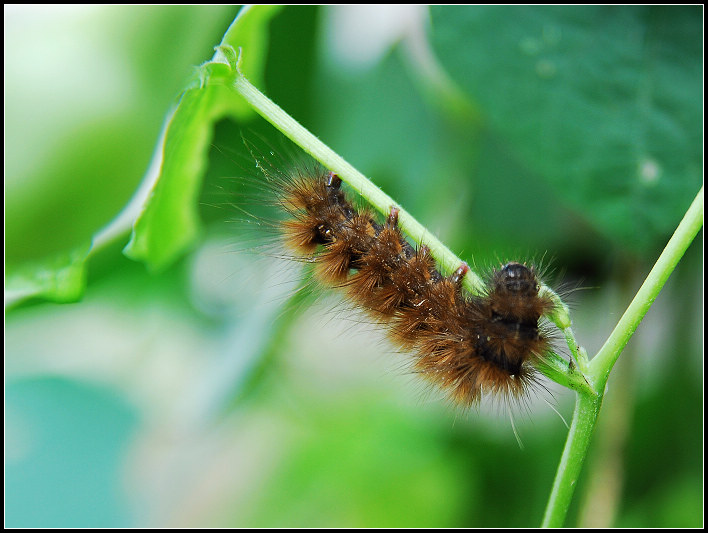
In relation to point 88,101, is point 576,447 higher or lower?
lower

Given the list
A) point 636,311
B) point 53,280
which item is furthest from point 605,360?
point 53,280

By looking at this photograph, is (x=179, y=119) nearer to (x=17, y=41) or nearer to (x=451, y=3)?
(x=451, y=3)

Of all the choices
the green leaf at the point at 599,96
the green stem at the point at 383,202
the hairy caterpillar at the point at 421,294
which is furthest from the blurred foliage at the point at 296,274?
the green stem at the point at 383,202

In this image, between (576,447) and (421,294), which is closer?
(576,447)

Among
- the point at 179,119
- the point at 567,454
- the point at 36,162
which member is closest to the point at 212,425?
the point at 36,162

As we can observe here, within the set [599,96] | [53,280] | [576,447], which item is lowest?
[576,447]

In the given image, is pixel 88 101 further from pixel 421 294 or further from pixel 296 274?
pixel 421 294

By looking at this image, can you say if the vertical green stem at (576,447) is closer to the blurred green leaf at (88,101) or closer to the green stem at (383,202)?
the green stem at (383,202)
